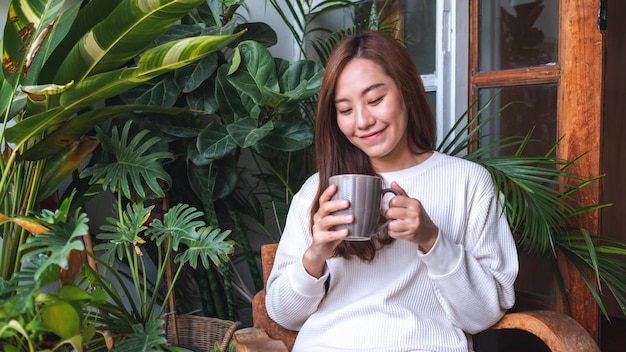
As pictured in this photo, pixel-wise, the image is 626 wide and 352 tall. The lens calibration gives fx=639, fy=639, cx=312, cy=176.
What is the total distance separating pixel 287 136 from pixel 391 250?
0.55 metres

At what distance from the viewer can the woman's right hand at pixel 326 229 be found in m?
1.05

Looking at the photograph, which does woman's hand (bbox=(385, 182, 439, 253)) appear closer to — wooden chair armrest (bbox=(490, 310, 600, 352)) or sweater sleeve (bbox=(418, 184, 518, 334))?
sweater sleeve (bbox=(418, 184, 518, 334))

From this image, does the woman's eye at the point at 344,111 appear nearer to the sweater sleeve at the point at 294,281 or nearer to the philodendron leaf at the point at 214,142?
the sweater sleeve at the point at 294,281

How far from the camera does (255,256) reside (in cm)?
204

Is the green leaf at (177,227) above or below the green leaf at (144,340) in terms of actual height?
above

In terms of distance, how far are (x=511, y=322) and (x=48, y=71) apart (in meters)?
1.13

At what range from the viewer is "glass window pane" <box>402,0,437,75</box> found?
2049mm

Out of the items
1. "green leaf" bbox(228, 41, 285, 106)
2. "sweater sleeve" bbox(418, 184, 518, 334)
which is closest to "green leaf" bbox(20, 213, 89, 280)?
"sweater sleeve" bbox(418, 184, 518, 334)

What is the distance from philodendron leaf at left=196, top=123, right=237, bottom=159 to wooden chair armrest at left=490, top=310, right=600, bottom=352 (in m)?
0.82

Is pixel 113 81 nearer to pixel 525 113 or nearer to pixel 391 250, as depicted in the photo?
pixel 391 250

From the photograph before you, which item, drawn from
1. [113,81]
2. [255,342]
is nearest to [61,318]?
[255,342]

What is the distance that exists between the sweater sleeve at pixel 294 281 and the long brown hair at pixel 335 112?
0.07 metres

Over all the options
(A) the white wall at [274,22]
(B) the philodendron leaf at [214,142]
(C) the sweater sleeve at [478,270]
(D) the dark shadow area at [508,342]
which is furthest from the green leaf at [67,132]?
(D) the dark shadow area at [508,342]

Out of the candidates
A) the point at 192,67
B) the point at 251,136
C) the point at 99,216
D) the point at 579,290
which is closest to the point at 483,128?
the point at 579,290
